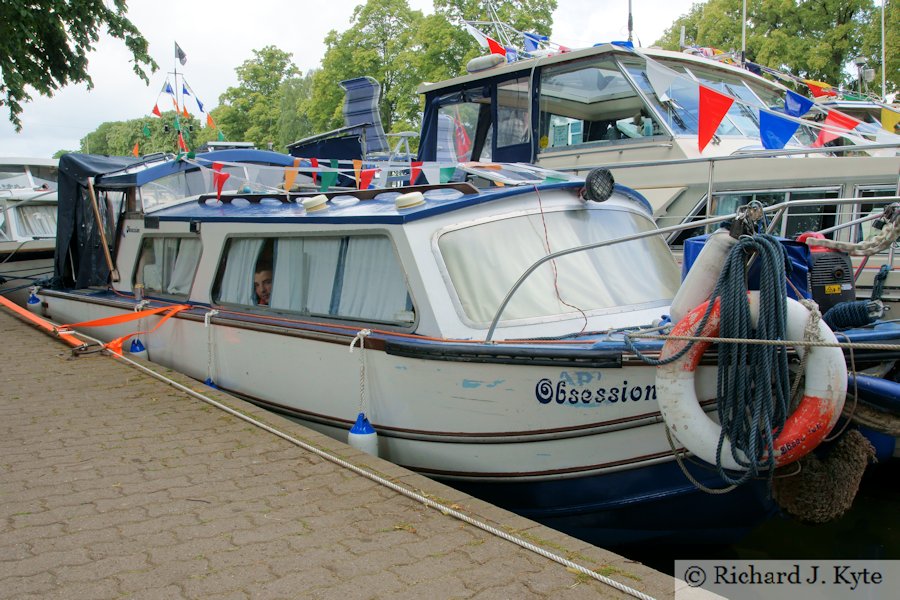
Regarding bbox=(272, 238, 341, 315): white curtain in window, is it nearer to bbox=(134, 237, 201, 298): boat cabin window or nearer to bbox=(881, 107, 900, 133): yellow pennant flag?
bbox=(134, 237, 201, 298): boat cabin window

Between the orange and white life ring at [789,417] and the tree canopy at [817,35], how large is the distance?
19969 mm

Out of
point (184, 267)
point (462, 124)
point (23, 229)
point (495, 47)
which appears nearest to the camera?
point (184, 267)

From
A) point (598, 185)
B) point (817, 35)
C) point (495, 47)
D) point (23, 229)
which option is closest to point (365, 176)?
point (598, 185)

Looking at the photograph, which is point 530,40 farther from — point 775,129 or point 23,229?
point 23,229

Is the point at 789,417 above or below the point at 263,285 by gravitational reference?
below

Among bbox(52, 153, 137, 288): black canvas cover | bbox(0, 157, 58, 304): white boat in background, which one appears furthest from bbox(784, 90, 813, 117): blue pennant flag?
bbox(0, 157, 58, 304): white boat in background

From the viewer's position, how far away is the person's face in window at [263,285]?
597cm

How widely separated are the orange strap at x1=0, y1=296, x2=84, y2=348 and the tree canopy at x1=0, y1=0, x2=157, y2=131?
3.83 metres

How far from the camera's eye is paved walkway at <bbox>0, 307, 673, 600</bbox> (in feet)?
9.75

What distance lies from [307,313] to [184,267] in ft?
7.31

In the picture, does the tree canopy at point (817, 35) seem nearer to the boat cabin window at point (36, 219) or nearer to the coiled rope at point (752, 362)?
the boat cabin window at point (36, 219)

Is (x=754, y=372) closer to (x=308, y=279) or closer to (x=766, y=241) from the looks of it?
(x=766, y=241)

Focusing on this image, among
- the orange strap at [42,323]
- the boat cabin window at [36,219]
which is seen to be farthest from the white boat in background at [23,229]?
the orange strap at [42,323]

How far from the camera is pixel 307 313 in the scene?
217 inches
